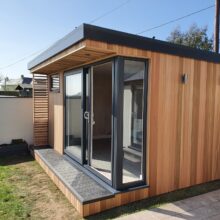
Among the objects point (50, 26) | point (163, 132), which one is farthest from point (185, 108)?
point (50, 26)

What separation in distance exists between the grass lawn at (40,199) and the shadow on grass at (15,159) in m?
0.67

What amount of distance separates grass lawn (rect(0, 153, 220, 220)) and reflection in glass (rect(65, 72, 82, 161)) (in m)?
0.86

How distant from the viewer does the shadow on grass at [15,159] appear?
18.9 feet

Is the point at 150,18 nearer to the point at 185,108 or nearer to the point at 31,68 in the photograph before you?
the point at 31,68

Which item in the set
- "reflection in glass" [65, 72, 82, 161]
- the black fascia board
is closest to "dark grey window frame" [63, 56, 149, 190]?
the black fascia board

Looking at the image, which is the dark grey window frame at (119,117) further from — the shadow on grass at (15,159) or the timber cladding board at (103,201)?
the shadow on grass at (15,159)

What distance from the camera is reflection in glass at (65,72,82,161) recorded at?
493 centimetres

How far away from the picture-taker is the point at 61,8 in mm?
10398

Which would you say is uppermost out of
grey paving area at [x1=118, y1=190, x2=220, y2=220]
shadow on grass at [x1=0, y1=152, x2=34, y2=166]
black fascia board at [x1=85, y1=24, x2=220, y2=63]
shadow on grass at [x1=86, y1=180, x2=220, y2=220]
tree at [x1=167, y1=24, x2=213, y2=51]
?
tree at [x1=167, y1=24, x2=213, y2=51]

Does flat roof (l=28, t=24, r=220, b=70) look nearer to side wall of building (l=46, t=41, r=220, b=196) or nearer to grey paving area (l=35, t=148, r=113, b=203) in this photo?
side wall of building (l=46, t=41, r=220, b=196)

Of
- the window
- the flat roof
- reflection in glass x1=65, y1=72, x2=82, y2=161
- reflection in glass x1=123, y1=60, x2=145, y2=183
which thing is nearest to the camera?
the flat roof

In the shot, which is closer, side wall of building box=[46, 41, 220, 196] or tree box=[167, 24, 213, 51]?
side wall of building box=[46, 41, 220, 196]

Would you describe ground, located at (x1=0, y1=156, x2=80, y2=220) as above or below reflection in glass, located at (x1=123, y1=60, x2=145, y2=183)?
below

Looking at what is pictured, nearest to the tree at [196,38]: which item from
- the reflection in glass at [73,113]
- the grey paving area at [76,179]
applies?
the reflection in glass at [73,113]
